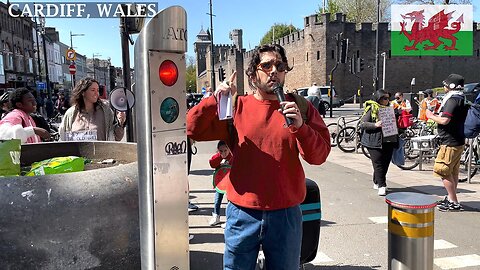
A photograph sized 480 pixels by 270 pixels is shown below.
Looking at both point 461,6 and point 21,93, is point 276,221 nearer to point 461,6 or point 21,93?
point 21,93

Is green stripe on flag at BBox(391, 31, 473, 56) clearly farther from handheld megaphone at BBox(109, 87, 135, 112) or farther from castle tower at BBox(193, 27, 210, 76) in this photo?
castle tower at BBox(193, 27, 210, 76)

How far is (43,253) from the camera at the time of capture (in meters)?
2.19

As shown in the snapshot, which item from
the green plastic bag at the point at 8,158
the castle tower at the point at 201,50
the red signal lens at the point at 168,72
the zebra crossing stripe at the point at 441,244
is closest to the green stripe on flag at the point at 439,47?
the zebra crossing stripe at the point at 441,244

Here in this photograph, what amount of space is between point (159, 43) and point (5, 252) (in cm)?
139

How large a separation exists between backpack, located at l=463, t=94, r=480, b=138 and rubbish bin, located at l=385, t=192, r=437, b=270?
9.57 ft

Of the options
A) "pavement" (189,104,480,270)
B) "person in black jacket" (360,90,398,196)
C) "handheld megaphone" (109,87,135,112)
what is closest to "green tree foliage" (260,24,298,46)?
"pavement" (189,104,480,270)

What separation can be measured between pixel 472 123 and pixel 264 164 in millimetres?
4425

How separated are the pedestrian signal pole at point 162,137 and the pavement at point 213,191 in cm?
227

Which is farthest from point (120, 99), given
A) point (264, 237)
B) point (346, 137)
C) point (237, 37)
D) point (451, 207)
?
point (237, 37)

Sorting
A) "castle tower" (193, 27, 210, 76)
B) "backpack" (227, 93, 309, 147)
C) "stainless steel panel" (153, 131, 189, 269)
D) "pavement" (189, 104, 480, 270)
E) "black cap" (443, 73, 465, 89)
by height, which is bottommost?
"pavement" (189, 104, 480, 270)

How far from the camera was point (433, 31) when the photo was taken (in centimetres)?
4106

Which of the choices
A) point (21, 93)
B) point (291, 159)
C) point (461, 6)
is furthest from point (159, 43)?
→ point (461, 6)

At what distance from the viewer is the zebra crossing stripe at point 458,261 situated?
403cm

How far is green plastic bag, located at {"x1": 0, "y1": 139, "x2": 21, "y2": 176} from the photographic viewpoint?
2609 mm
